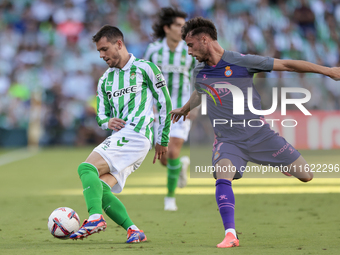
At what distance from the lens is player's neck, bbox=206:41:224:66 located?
436 centimetres

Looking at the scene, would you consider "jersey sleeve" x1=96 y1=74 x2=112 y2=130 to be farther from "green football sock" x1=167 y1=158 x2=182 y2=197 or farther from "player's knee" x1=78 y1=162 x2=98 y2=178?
"green football sock" x1=167 y1=158 x2=182 y2=197

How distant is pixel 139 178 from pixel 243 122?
6215 mm

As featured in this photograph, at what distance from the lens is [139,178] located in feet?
34.0

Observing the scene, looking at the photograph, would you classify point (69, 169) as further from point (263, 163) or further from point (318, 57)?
point (318, 57)

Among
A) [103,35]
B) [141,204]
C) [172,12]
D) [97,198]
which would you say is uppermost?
[172,12]

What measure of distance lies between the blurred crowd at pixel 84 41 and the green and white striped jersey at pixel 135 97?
42.8 feet

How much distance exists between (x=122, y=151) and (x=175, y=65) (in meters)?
2.93

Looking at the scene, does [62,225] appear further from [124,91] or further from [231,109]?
[231,109]

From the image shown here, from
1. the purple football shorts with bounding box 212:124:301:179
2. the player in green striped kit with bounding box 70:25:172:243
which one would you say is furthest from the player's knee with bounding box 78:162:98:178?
the purple football shorts with bounding box 212:124:301:179

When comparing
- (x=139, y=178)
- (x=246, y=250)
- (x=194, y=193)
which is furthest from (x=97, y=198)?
(x=139, y=178)

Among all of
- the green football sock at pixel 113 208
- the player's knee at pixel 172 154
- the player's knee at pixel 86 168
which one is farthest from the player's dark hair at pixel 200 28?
the player's knee at pixel 172 154

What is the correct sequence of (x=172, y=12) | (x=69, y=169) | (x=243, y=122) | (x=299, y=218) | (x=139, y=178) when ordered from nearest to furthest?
(x=243, y=122) → (x=299, y=218) → (x=172, y=12) → (x=139, y=178) → (x=69, y=169)

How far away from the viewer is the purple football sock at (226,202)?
4051 millimetres

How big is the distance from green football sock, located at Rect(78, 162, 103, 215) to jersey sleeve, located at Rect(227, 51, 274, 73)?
147 centimetres
